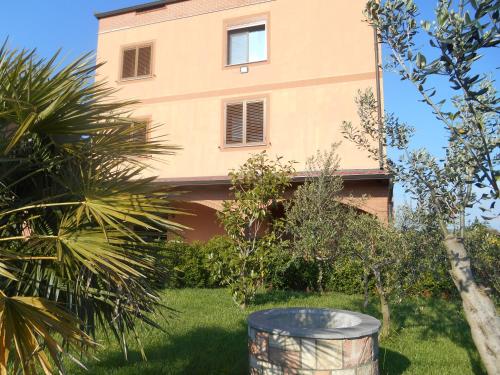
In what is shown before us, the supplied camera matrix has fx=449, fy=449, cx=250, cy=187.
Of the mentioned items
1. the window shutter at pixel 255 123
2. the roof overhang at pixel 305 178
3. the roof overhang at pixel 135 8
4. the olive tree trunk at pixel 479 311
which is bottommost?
the olive tree trunk at pixel 479 311

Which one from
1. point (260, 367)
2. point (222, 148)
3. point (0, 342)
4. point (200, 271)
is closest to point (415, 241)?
point (260, 367)

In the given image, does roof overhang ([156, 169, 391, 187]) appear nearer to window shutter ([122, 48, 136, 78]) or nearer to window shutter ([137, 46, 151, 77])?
window shutter ([137, 46, 151, 77])

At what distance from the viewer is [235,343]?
6738 mm

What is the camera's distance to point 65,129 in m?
4.14

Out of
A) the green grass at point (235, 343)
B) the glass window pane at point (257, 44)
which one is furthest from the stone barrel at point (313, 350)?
the glass window pane at point (257, 44)

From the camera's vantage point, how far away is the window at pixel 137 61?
15.4 metres

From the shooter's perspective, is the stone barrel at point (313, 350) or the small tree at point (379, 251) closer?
the stone barrel at point (313, 350)

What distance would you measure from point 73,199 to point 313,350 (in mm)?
2697

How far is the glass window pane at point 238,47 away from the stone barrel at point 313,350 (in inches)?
431

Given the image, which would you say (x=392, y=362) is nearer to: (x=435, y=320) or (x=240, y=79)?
(x=435, y=320)

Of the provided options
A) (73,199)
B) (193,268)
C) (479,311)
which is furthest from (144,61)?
(479,311)

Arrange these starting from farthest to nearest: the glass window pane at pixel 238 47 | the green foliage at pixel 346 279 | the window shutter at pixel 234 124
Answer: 1. the glass window pane at pixel 238 47
2. the window shutter at pixel 234 124
3. the green foliage at pixel 346 279

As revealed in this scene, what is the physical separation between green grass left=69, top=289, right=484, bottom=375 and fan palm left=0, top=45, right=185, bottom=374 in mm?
683

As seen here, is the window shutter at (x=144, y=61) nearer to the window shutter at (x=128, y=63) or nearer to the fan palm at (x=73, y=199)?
the window shutter at (x=128, y=63)
